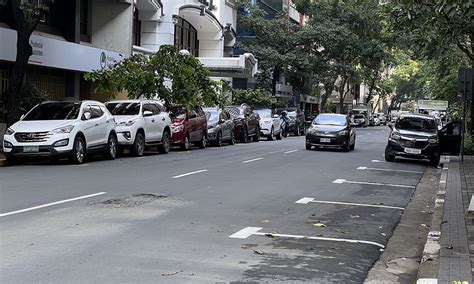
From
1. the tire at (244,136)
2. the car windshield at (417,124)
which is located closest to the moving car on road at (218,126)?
the tire at (244,136)

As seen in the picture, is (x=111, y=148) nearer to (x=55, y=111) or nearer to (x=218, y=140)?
(x=55, y=111)

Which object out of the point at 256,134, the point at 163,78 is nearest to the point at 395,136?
the point at 163,78

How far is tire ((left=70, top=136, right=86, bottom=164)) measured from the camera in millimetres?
16906

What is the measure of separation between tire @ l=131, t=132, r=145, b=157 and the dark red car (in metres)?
9.96

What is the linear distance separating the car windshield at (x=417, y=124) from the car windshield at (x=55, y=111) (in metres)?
10.9

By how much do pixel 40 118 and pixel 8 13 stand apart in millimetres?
7884

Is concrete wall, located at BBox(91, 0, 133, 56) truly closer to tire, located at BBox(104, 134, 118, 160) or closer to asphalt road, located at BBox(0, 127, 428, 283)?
tire, located at BBox(104, 134, 118, 160)

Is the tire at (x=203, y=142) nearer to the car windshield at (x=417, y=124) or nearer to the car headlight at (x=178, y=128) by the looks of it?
the car headlight at (x=178, y=128)

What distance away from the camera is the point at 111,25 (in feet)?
99.6

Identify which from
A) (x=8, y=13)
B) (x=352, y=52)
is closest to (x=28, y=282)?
(x=8, y=13)

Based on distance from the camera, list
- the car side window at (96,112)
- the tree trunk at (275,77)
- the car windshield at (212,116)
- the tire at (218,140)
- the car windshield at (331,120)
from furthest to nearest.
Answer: the tree trunk at (275,77), the tire at (218,140), the car windshield at (212,116), the car windshield at (331,120), the car side window at (96,112)

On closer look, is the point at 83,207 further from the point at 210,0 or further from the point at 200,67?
the point at 210,0

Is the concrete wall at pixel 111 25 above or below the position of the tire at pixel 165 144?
above

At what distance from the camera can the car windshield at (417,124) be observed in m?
21.3
